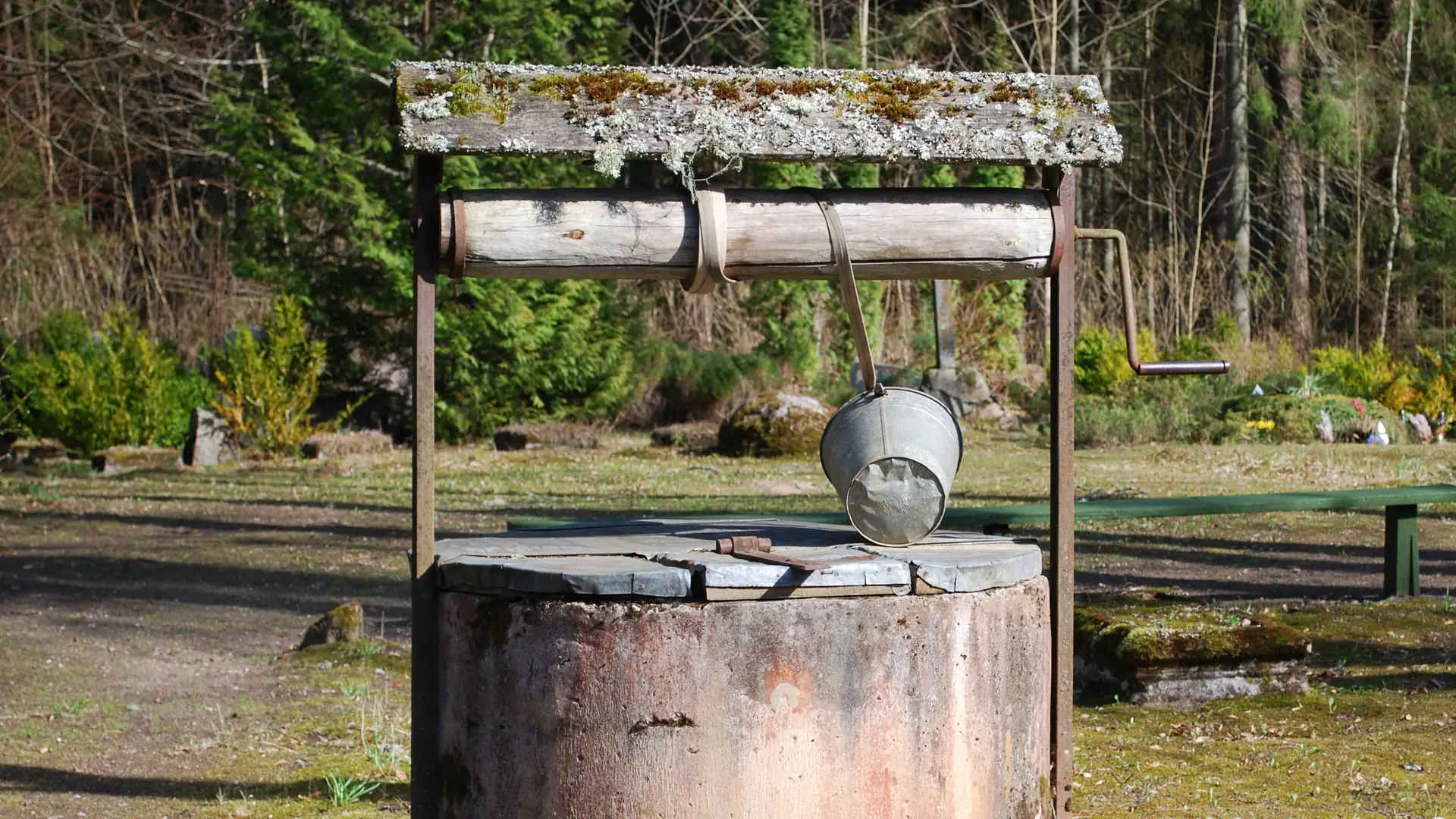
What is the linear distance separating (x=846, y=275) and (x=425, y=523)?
1210mm

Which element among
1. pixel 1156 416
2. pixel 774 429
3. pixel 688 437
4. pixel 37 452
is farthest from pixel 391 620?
pixel 1156 416

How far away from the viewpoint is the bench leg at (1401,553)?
25.7 ft

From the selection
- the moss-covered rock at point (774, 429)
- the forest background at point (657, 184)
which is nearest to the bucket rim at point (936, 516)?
the forest background at point (657, 184)

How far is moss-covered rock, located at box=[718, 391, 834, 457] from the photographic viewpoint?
608 inches

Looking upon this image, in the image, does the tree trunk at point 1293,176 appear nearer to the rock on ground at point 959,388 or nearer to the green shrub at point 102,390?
the rock on ground at point 959,388

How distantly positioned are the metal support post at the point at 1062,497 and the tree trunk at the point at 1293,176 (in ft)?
70.7

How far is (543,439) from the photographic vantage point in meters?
16.9

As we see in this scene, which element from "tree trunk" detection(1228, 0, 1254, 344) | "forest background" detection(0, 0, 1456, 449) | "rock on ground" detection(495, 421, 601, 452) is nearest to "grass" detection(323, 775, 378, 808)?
"forest background" detection(0, 0, 1456, 449)

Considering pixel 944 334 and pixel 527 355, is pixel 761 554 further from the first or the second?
pixel 944 334

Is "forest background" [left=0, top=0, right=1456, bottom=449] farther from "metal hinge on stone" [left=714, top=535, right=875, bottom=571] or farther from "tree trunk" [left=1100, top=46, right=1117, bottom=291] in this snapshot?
"metal hinge on stone" [left=714, top=535, right=875, bottom=571]

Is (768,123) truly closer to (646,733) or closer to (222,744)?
(646,733)

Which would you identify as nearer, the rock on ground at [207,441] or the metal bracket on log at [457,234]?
the metal bracket on log at [457,234]

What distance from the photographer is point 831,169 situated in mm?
23938

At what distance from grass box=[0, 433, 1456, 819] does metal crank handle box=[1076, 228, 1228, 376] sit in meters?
1.57
